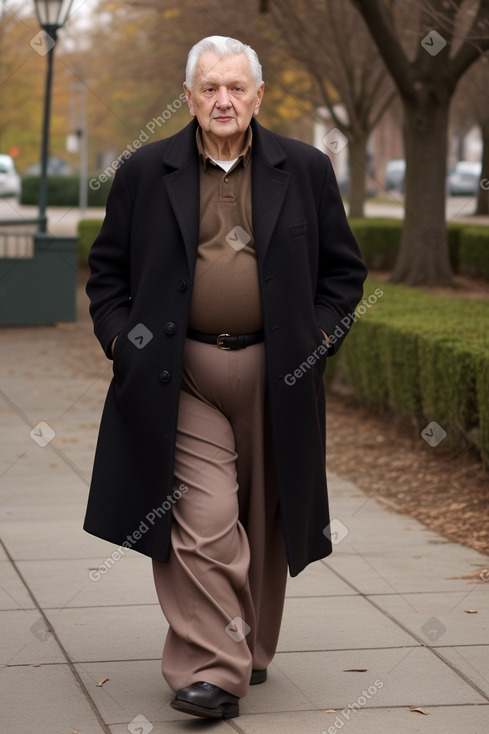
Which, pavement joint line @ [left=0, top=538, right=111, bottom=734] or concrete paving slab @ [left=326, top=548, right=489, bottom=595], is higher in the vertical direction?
pavement joint line @ [left=0, top=538, right=111, bottom=734]

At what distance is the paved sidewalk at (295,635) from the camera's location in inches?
158

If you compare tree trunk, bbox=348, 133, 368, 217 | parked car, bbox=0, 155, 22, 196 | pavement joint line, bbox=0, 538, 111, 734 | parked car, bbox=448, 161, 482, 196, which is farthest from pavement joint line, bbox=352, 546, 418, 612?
parked car, bbox=448, 161, 482, 196

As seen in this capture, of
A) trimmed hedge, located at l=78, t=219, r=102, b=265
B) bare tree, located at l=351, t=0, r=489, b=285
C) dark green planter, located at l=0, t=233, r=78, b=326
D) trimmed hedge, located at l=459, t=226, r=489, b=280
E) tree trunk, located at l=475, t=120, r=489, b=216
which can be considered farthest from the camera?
trimmed hedge, located at l=78, t=219, r=102, b=265

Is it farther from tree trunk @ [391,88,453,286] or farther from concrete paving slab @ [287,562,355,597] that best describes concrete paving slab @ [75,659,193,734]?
tree trunk @ [391,88,453,286]

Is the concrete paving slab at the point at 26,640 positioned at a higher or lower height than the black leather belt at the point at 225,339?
lower

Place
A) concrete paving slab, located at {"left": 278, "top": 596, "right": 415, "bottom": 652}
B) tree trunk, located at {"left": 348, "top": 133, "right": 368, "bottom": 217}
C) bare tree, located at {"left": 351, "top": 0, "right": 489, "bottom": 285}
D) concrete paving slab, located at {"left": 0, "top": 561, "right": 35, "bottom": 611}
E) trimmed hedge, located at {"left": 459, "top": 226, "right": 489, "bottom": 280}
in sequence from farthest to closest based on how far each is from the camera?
tree trunk, located at {"left": 348, "top": 133, "right": 368, "bottom": 217}, trimmed hedge, located at {"left": 459, "top": 226, "right": 489, "bottom": 280}, bare tree, located at {"left": 351, "top": 0, "right": 489, "bottom": 285}, concrete paving slab, located at {"left": 0, "top": 561, "right": 35, "bottom": 611}, concrete paving slab, located at {"left": 278, "top": 596, "right": 415, "bottom": 652}

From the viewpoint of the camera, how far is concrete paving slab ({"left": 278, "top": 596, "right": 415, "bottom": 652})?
15.6ft

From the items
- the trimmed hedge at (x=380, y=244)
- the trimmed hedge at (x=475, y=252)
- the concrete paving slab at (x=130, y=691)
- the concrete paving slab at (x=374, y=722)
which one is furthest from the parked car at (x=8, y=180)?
the concrete paving slab at (x=374, y=722)

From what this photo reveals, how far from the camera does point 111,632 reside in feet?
15.9

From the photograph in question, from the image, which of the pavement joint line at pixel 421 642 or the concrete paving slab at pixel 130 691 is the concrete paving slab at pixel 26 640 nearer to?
the concrete paving slab at pixel 130 691

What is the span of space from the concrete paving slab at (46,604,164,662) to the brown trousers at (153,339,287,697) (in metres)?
0.63

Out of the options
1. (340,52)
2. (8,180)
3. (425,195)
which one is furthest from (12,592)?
(8,180)

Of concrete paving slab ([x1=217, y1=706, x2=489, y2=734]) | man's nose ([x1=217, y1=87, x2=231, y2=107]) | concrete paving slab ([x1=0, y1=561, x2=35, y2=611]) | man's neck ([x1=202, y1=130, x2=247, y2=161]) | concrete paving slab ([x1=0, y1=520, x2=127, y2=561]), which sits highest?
man's nose ([x1=217, y1=87, x2=231, y2=107])

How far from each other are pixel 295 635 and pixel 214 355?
1.38 metres
